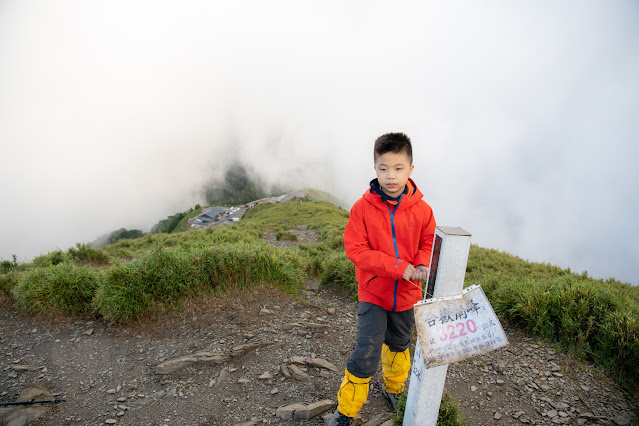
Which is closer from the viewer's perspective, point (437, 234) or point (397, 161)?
point (437, 234)

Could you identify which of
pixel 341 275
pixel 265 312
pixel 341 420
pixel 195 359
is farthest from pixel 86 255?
pixel 341 420

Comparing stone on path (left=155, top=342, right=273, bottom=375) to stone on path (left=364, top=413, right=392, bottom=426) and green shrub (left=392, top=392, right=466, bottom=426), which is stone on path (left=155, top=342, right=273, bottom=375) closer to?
stone on path (left=364, top=413, right=392, bottom=426)

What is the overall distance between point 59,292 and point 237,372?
387 cm

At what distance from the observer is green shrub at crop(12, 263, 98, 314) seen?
595 cm

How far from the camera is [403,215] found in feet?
10.7

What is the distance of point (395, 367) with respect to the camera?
12.4ft

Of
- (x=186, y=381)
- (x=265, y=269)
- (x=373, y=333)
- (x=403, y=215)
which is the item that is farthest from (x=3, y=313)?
(x=403, y=215)

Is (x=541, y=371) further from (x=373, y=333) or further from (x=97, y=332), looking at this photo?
(x=97, y=332)

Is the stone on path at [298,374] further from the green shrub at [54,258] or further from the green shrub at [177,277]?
the green shrub at [54,258]

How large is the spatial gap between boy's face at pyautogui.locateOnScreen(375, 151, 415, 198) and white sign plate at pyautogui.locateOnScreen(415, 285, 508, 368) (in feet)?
3.72

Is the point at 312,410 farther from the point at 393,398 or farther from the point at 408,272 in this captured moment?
the point at 408,272

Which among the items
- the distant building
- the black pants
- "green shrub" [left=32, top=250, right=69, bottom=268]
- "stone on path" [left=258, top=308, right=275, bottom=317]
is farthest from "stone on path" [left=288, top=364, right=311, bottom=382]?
the distant building

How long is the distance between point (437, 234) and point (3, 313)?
770cm

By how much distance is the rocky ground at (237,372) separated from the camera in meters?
3.91
